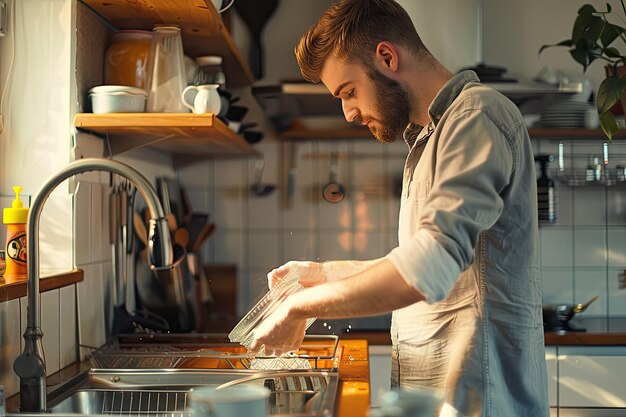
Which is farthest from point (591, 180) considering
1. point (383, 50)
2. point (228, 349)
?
point (383, 50)

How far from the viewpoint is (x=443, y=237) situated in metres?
1.18

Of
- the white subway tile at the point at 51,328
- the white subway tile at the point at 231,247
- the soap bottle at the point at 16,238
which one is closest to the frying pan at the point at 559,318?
the white subway tile at the point at 231,247

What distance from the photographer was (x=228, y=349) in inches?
82.9

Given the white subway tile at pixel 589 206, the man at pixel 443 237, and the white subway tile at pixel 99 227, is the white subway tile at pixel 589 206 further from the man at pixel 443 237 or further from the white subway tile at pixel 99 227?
the white subway tile at pixel 99 227

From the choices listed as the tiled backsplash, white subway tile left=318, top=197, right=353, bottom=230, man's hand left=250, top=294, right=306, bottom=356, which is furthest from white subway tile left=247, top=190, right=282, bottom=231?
man's hand left=250, top=294, right=306, bottom=356

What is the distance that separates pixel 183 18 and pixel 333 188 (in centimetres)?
139

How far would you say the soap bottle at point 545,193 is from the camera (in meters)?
3.17

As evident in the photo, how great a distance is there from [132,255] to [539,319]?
1321 mm

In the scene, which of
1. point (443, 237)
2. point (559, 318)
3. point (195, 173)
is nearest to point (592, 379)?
point (559, 318)

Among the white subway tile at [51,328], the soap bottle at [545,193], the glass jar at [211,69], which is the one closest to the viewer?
the white subway tile at [51,328]

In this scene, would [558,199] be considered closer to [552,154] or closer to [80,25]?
[552,154]

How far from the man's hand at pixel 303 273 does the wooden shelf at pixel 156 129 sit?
411 mm

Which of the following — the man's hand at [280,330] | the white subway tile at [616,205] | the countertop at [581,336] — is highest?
the white subway tile at [616,205]

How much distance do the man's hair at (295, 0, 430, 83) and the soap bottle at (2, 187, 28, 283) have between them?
689 mm
